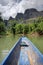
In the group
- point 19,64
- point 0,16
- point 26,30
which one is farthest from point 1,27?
point 19,64

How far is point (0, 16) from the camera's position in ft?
378

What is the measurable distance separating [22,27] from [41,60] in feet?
203

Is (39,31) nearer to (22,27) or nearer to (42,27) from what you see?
(42,27)

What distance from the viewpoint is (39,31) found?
54.3 metres

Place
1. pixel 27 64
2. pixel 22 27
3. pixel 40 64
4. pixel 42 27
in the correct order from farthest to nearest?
pixel 22 27, pixel 42 27, pixel 27 64, pixel 40 64

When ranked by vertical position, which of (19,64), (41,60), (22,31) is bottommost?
(22,31)

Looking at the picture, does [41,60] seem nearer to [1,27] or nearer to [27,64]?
[27,64]

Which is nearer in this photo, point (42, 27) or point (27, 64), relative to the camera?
point (27, 64)

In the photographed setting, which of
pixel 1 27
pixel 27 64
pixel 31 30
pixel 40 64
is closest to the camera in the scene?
pixel 40 64

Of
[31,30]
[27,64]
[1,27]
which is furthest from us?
[1,27]

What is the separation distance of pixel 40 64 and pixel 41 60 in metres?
0.12

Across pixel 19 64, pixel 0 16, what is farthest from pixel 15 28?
pixel 19 64

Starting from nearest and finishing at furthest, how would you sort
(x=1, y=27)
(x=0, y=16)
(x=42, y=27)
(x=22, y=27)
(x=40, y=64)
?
(x=40, y=64) < (x=42, y=27) < (x=22, y=27) < (x=1, y=27) < (x=0, y=16)

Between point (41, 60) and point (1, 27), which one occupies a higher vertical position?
point (41, 60)
